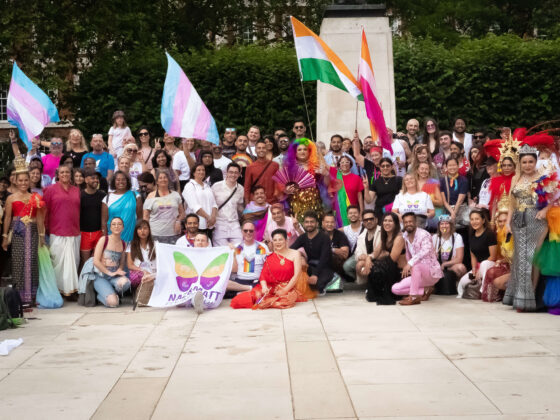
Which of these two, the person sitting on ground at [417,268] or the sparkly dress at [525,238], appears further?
the person sitting on ground at [417,268]

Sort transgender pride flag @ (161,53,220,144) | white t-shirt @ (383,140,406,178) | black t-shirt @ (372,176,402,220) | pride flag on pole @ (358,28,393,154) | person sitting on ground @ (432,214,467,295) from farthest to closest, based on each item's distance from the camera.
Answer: white t-shirt @ (383,140,406,178), pride flag on pole @ (358,28,393,154), transgender pride flag @ (161,53,220,144), black t-shirt @ (372,176,402,220), person sitting on ground @ (432,214,467,295)

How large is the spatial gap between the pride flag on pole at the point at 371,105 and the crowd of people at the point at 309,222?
0.22 metres

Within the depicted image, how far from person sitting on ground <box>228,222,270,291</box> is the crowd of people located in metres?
0.02

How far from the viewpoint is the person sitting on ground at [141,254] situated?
11.4 m

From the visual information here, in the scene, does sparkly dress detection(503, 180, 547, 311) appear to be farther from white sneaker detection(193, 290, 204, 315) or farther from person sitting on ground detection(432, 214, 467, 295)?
white sneaker detection(193, 290, 204, 315)

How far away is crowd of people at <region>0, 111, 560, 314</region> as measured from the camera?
34.9 ft

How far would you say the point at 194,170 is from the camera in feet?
40.1

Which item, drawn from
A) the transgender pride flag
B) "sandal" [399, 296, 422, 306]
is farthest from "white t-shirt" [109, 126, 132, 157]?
"sandal" [399, 296, 422, 306]

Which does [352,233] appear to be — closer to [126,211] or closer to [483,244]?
[483,244]

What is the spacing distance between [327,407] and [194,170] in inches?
256

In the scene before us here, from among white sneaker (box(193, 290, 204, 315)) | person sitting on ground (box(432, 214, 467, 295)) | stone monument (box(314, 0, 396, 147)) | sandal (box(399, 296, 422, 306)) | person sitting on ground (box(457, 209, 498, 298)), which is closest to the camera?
white sneaker (box(193, 290, 204, 315))

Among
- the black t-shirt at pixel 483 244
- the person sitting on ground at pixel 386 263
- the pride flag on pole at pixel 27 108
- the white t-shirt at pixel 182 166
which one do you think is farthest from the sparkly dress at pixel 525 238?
the pride flag on pole at pixel 27 108

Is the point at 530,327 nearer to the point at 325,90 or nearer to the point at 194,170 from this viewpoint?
the point at 194,170

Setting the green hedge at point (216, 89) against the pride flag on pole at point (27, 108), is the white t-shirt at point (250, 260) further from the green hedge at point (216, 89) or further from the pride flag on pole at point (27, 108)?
the green hedge at point (216, 89)
